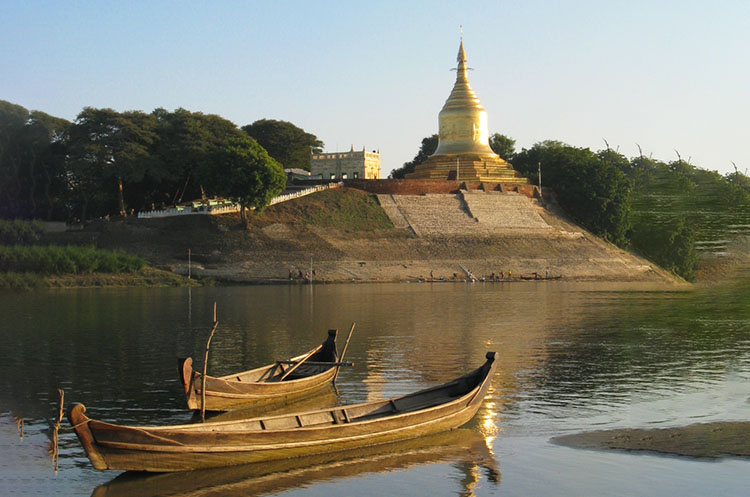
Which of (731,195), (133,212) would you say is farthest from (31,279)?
(731,195)

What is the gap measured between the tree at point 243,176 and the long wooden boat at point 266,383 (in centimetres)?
4906

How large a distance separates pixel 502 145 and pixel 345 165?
23.7m

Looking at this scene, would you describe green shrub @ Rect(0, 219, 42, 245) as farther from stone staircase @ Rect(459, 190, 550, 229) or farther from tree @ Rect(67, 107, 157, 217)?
stone staircase @ Rect(459, 190, 550, 229)

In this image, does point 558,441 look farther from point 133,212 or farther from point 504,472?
point 133,212

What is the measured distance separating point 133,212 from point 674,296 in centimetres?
4809

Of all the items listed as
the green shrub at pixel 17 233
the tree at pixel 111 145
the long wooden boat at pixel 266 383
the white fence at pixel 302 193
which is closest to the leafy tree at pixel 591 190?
the white fence at pixel 302 193

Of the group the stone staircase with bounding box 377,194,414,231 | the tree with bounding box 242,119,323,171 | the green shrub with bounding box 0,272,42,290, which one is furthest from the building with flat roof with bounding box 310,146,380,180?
the green shrub with bounding box 0,272,42,290

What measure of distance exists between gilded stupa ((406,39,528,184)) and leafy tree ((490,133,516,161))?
1520cm

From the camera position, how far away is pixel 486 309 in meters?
45.1

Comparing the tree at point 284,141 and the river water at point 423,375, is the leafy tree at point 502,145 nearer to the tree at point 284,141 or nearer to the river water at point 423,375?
the tree at point 284,141

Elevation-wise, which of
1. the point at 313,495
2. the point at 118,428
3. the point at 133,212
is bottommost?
the point at 313,495

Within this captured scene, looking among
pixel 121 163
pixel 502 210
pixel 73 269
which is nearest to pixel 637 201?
pixel 502 210

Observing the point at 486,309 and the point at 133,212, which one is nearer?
the point at 486,309

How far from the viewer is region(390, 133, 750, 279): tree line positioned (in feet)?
266
